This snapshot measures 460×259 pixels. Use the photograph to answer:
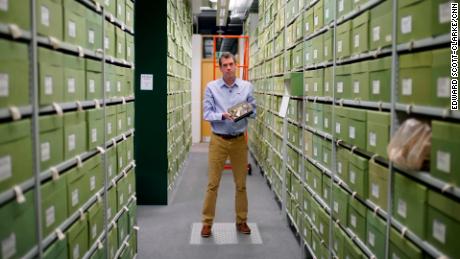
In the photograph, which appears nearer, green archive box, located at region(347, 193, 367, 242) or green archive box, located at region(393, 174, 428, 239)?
green archive box, located at region(393, 174, 428, 239)

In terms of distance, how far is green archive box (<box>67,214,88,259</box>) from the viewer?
2.13m

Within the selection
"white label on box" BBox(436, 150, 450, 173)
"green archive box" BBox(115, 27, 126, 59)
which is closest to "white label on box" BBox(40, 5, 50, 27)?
"green archive box" BBox(115, 27, 126, 59)

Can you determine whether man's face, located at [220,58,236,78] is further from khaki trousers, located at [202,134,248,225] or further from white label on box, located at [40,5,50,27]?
white label on box, located at [40,5,50,27]

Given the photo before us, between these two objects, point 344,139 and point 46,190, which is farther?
point 344,139

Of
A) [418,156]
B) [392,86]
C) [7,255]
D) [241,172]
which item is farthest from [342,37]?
[7,255]

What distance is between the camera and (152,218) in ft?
16.3

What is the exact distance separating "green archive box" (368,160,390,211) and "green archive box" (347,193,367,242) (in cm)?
14

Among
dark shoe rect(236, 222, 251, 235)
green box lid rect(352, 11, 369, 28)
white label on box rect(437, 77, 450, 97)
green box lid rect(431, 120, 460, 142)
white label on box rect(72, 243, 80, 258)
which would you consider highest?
green box lid rect(352, 11, 369, 28)

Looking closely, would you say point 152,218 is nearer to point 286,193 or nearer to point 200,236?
point 200,236

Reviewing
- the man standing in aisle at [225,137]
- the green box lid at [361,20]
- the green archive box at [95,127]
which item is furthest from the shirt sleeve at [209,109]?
the green box lid at [361,20]

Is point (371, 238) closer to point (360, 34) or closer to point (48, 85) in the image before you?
point (360, 34)

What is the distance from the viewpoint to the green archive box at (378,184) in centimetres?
218

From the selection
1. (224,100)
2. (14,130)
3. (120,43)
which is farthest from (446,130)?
(224,100)

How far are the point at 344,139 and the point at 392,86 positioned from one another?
0.80 meters
